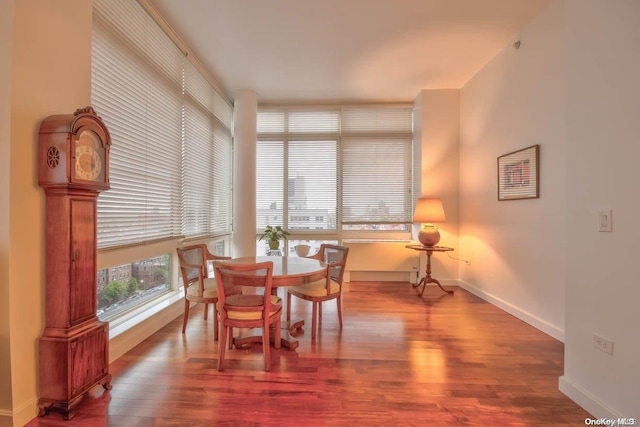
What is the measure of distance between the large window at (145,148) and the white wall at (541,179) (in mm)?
3888

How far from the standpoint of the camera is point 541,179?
3.09 m

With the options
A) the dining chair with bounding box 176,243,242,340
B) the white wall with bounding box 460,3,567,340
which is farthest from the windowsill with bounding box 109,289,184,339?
the white wall with bounding box 460,3,567,340

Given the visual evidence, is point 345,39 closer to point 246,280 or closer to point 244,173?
point 244,173

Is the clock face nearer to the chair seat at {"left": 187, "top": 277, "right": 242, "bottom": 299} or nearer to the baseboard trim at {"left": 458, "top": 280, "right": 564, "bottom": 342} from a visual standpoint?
the chair seat at {"left": 187, "top": 277, "right": 242, "bottom": 299}

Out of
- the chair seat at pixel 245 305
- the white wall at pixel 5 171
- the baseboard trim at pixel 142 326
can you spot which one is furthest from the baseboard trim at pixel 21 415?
the chair seat at pixel 245 305

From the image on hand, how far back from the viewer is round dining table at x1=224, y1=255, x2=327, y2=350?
7.77 ft

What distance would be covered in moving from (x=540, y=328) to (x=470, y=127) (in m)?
2.98

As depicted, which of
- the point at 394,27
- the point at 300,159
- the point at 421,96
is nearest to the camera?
the point at 394,27

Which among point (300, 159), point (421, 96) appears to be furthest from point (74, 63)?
point (421, 96)

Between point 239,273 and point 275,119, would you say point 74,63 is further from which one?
point 275,119

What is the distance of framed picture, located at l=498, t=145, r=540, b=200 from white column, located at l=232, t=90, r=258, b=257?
3.72 meters

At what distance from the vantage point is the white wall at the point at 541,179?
9.45 ft

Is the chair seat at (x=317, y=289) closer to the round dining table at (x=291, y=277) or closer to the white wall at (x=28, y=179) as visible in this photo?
the round dining table at (x=291, y=277)

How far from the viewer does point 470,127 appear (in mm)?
4570
